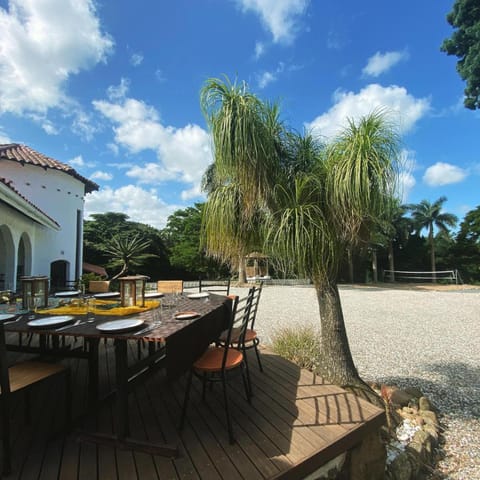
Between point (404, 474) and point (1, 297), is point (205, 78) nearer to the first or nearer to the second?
point (1, 297)

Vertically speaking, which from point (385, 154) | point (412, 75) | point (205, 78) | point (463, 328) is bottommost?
point (463, 328)

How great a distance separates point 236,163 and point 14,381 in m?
2.34

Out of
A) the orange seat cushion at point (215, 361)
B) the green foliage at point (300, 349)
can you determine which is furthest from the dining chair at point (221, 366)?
→ the green foliage at point (300, 349)

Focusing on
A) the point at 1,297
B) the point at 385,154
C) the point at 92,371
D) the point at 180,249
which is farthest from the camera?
the point at 180,249

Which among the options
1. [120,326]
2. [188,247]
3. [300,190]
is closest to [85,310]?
[120,326]

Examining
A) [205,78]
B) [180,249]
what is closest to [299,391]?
[205,78]

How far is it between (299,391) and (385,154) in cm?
229

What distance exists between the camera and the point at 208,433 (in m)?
1.86

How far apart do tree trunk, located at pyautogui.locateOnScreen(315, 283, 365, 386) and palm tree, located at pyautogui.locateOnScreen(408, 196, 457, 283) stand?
2677 cm

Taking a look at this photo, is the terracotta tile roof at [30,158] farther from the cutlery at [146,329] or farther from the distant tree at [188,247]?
the cutlery at [146,329]

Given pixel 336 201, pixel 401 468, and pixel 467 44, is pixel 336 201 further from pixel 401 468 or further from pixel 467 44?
pixel 467 44

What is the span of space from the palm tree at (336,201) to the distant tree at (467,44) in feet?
36.8

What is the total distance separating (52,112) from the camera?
25.7 ft

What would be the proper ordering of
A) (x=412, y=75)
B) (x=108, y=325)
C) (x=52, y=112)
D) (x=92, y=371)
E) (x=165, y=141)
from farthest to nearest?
(x=165, y=141) → (x=52, y=112) → (x=412, y=75) → (x=92, y=371) → (x=108, y=325)
